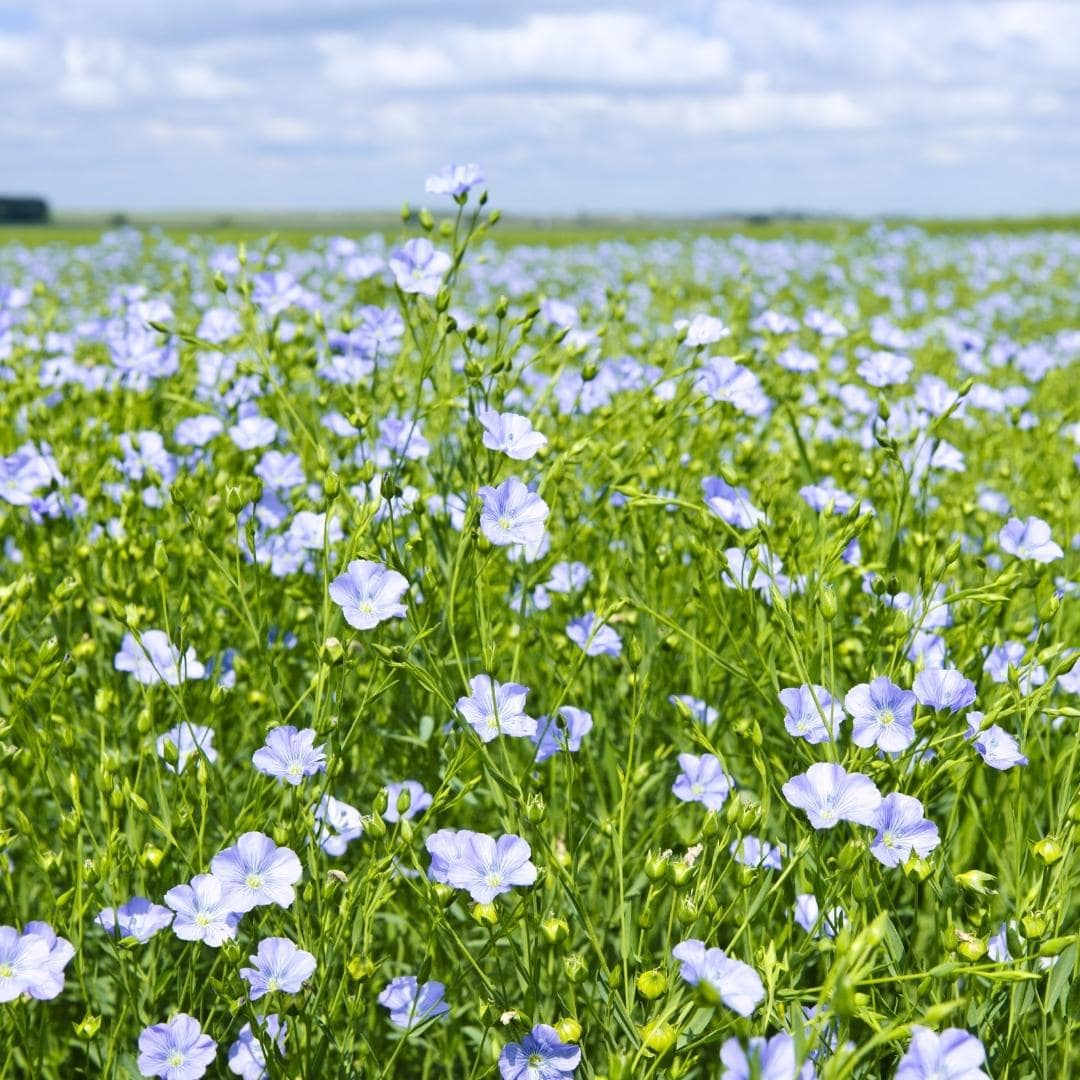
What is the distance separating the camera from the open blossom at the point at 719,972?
3.71ft

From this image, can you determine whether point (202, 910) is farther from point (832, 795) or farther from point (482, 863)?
point (832, 795)

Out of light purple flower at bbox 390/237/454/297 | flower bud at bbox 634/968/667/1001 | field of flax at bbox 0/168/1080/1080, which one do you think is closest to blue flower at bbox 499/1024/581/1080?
field of flax at bbox 0/168/1080/1080

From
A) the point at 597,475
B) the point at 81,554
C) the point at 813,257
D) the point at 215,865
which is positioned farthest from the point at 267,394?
the point at 813,257

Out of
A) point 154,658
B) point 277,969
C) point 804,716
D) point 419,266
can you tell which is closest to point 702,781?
point 804,716

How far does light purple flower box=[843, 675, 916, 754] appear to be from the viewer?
140 cm

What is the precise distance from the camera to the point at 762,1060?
1013mm

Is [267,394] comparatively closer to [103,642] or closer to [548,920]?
[103,642]

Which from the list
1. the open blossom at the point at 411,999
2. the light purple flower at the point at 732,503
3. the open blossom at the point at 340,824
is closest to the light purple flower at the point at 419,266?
the light purple flower at the point at 732,503

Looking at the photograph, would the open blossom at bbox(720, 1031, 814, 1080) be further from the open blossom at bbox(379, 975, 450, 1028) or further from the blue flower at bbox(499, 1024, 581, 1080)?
the open blossom at bbox(379, 975, 450, 1028)

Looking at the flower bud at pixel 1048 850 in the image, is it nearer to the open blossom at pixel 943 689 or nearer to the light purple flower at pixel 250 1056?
the open blossom at pixel 943 689

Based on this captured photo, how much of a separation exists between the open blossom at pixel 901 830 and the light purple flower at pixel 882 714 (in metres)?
0.07

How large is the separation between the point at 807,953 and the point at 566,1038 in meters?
0.32

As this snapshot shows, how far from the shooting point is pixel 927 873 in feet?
4.32

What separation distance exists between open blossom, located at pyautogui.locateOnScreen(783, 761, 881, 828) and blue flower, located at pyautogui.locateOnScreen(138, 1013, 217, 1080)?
821mm
